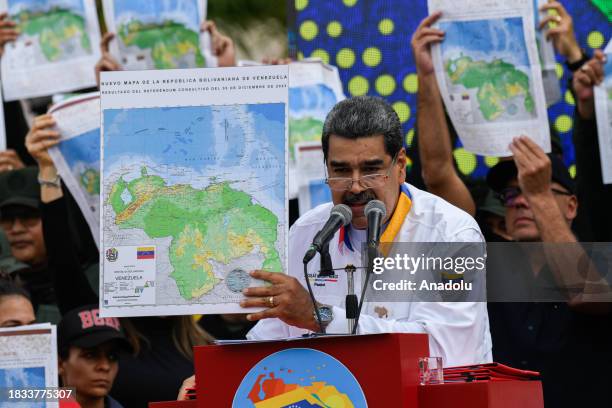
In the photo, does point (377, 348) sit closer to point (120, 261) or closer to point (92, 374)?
point (120, 261)

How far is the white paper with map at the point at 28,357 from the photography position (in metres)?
5.00

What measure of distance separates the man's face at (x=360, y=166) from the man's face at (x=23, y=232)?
249cm

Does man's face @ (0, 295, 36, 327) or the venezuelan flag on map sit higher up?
the venezuelan flag on map

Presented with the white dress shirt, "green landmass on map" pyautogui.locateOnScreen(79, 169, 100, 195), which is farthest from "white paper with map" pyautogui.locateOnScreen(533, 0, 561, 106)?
"green landmass on map" pyautogui.locateOnScreen(79, 169, 100, 195)

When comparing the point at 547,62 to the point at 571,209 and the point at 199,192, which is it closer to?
the point at 571,209

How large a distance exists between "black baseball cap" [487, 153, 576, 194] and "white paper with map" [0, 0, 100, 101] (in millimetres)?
2453

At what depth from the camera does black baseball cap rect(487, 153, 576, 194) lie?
5.76 metres

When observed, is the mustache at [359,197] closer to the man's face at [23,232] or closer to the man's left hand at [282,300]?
the man's left hand at [282,300]

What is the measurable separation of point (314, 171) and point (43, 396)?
2.10m

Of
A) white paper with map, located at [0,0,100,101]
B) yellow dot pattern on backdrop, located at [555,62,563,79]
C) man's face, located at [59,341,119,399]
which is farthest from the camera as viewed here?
white paper with map, located at [0,0,100,101]

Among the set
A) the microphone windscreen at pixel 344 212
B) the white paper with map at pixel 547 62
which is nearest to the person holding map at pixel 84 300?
the white paper with map at pixel 547 62

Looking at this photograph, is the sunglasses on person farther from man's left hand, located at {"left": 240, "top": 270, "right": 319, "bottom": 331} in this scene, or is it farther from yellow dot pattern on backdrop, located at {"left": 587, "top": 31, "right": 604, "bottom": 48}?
yellow dot pattern on backdrop, located at {"left": 587, "top": 31, "right": 604, "bottom": 48}

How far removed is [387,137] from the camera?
454cm

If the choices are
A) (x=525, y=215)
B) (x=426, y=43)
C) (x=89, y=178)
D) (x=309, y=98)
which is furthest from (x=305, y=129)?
(x=525, y=215)
